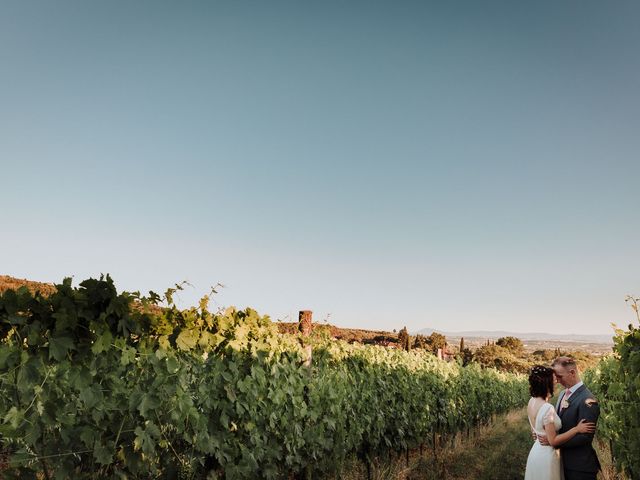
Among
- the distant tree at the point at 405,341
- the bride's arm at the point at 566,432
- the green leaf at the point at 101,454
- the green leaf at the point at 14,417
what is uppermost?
the green leaf at the point at 14,417

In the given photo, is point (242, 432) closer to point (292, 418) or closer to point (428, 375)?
point (292, 418)

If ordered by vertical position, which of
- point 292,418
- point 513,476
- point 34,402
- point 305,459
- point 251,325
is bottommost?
point 513,476

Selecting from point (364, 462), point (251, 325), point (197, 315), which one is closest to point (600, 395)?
point (364, 462)

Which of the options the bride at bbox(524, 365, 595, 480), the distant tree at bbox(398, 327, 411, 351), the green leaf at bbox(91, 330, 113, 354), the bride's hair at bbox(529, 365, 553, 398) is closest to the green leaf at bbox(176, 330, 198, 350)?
the green leaf at bbox(91, 330, 113, 354)

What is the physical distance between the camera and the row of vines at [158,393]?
3.37 m

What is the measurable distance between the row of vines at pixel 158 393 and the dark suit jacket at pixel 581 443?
3.11 m

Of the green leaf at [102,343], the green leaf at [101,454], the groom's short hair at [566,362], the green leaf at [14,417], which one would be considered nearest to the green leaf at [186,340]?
the green leaf at [102,343]

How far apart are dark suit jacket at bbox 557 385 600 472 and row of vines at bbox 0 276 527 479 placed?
10.2 ft

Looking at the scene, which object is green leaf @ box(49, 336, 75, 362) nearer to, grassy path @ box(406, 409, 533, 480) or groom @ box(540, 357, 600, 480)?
groom @ box(540, 357, 600, 480)

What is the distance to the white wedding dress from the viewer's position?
4.58 metres

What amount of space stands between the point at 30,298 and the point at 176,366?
1318 millimetres

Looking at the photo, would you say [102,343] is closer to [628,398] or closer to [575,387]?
[575,387]

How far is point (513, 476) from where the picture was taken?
8984mm

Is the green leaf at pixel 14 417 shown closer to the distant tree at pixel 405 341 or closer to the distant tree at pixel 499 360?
the distant tree at pixel 405 341
